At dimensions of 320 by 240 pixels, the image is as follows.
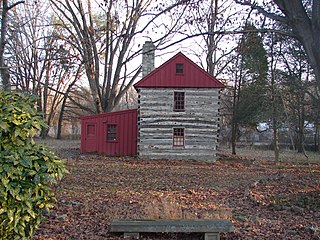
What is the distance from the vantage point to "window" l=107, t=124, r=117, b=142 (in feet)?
76.9

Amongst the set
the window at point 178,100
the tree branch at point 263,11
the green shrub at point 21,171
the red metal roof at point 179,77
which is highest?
the red metal roof at point 179,77

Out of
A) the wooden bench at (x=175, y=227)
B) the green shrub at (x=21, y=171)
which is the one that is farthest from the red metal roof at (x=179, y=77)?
the green shrub at (x=21, y=171)

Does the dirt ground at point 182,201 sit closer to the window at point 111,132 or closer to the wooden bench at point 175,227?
the wooden bench at point 175,227

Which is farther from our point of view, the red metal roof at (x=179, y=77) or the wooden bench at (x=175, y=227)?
the red metal roof at (x=179, y=77)

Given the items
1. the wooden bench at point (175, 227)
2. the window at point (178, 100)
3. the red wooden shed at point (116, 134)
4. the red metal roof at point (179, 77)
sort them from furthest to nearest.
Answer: the red wooden shed at point (116, 134), the window at point (178, 100), the red metal roof at point (179, 77), the wooden bench at point (175, 227)

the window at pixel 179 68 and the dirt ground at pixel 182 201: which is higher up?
the window at pixel 179 68

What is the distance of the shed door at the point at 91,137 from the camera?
77.9 ft

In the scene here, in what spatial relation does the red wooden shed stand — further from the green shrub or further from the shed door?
the green shrub

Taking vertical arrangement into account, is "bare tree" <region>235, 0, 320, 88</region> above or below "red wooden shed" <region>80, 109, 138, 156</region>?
above

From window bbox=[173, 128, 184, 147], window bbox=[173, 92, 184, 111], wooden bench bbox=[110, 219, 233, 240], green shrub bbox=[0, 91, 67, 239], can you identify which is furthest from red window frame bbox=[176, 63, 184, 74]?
green shrub bbox=[0, 91, 67, 239]

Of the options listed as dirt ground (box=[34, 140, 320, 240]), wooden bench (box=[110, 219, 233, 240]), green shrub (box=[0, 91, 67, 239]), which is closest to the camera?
green shrub (box=[0, 91, 67, 239])

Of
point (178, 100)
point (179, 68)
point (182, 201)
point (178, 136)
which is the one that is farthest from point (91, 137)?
point (182, 201)

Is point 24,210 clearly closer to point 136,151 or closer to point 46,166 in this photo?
point 46,166

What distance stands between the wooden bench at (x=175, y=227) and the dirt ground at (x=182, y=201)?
27cm
